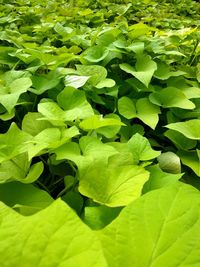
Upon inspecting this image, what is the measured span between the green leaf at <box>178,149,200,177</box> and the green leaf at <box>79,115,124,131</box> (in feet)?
1.02

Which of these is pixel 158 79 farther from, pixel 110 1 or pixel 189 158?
pixel 110 1

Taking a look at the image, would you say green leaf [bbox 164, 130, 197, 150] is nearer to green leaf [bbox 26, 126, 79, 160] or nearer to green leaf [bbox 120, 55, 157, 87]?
green leaf [bbox 120, 55, 157, 87]

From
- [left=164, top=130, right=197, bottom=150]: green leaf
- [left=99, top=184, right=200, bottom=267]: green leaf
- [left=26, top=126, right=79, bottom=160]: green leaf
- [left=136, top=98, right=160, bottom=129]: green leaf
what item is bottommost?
[left=164, top=130, right=197, bottom=150]: green leaf

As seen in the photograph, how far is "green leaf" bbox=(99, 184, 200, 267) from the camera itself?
15.5 inches

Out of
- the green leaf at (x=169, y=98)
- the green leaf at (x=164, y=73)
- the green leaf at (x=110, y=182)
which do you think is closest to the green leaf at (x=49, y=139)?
the green leaf at (x=110, y=182)

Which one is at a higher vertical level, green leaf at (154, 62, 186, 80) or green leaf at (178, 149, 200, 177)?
green leaf at (154, 62, 186, 80)

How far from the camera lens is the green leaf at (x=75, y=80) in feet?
3.89

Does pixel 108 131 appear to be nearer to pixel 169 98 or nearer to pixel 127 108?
pixel 127 108

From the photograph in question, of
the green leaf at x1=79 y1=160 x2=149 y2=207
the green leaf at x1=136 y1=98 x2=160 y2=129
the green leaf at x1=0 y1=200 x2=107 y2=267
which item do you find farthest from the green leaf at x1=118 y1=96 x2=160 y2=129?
the green leaf at x1=0 y1=200 x2=107 y2=267

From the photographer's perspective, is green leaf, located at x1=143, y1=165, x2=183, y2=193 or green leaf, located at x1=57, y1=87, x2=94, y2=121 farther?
green leaf, located at x1=57, y1=87, x2=94, y2=121

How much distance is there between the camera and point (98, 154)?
2.72 feet

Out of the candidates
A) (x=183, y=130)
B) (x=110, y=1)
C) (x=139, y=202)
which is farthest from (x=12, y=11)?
(x=139, y=202)

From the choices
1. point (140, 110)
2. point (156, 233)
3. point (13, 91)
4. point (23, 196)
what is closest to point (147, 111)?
point (140, 110)

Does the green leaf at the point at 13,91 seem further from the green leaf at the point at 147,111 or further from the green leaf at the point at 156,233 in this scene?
the green leaf at the point at 156,233
